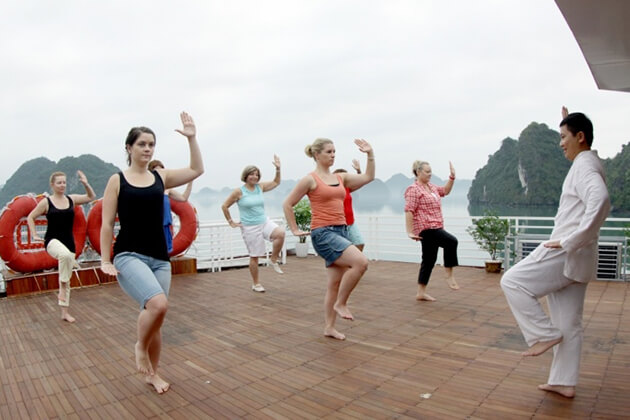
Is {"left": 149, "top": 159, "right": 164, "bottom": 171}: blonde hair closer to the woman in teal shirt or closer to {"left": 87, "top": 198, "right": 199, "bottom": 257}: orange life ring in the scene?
the woman in teal shirt

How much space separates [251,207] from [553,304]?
4.07 metres

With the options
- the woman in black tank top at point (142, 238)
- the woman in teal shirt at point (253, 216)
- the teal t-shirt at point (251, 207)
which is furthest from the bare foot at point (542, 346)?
the teal t-shirt at point (251, 207)

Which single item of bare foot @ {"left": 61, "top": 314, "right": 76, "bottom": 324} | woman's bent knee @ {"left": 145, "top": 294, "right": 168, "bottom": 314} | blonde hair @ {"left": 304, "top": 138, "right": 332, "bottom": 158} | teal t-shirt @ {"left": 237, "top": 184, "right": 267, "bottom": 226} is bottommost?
bare foot @ {"left": 61, "top": 314, "right": 76, "bottom": 324}

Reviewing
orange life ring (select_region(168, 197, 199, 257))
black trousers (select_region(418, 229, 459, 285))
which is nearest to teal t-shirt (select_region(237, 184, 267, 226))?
orange life ring (select_region(168, 197, 199, 257))

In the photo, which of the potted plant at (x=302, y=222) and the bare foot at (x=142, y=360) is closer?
the bare foot at (x=142, y=360)

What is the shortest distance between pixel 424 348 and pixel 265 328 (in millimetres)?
1495

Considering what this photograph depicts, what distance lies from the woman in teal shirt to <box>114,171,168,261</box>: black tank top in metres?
3.11

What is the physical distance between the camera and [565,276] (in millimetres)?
2086

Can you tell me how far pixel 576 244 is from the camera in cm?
193

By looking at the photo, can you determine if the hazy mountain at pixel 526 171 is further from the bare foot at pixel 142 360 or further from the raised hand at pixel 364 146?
the bare foot at pixel 142 360

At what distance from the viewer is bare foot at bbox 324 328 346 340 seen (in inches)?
135

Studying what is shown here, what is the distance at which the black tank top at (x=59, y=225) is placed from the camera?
448 cm

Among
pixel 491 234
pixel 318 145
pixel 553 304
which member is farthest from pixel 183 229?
pixel 553 304

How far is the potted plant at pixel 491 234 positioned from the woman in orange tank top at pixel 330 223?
4178mm
